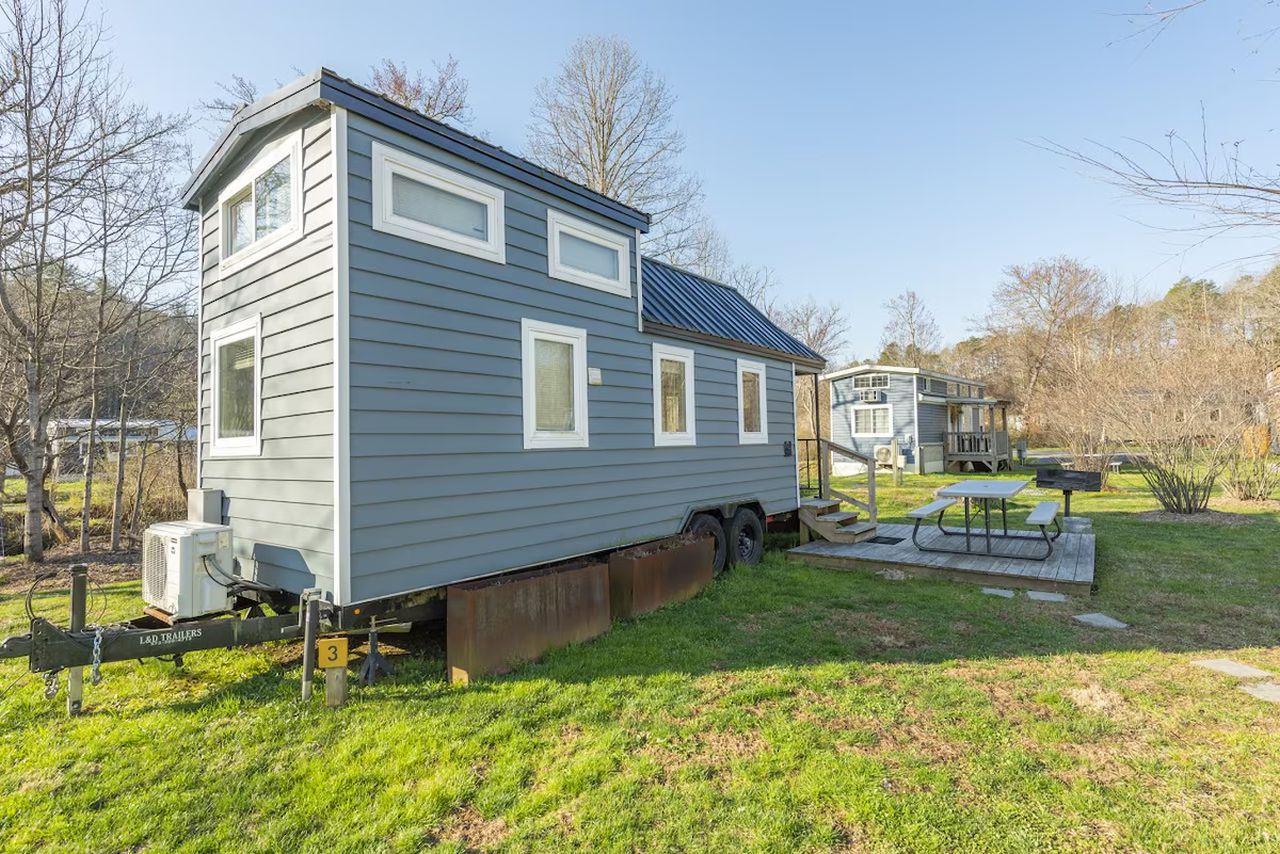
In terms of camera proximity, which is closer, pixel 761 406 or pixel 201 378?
pixel 201 378

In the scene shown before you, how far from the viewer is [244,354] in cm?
466

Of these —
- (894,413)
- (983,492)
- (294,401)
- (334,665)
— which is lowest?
(334,665)

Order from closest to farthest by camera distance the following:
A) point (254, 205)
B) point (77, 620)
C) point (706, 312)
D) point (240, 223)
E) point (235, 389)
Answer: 1. point (77, 620)
2. point (254, 205)
3. point (235, 389)
4. point (240, 223)
5. point (706, 312)

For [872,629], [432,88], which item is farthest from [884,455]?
[432,88]

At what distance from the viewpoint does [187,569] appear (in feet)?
12.3

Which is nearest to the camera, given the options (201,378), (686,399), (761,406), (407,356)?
(407,356)

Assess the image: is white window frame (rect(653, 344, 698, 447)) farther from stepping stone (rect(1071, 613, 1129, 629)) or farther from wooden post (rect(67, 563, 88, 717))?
wooden post (rect(67, 563, 88, 717))

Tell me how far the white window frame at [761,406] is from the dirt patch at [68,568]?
25.1 feet

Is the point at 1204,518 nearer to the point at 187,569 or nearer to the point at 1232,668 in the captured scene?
the point at 1232,668

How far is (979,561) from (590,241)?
562 cm

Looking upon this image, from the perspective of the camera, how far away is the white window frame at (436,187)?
12.6ft

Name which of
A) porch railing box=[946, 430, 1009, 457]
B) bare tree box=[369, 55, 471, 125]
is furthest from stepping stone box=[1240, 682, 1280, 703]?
porch railing box=[946, 430, 1009, 457]

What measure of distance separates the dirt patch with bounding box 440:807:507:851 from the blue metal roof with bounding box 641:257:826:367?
14.8 ft

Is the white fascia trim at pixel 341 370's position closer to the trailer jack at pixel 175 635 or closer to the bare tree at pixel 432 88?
the trailer jack at pixel 175 635
